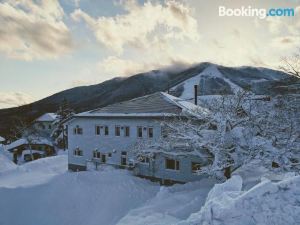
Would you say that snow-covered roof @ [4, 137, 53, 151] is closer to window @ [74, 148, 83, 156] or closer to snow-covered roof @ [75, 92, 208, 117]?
window @ [74, 148, 83, 156]

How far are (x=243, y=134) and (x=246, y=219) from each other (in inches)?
341

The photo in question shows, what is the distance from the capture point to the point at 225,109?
15.8 m

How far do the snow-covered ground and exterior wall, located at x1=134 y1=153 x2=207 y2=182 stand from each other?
1.09 m

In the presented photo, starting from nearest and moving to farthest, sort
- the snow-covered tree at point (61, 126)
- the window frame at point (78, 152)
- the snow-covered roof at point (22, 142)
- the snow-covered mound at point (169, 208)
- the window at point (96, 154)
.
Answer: the snow-covered mound at point (169, 208)
the window at point (96, 154)
the window frame at point (78, 152)
the snow-covered roof at point (22, 142)
the snow-covered tree at point (61, 126)

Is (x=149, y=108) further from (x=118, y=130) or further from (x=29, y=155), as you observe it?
(x=29, y=155)

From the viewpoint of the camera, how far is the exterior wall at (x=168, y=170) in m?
21.0

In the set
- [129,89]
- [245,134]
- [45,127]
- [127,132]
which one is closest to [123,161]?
[127,132]

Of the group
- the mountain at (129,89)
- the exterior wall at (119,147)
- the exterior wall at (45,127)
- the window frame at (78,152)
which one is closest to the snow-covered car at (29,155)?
the exterior wall at (45,127)

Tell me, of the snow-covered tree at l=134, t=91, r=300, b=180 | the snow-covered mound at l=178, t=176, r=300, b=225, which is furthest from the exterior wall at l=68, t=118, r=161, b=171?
the snow-covered mound at l=178, t=176, r=300, b=225

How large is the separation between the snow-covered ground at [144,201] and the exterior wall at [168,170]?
3.57 ft

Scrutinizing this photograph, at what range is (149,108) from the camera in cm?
2325

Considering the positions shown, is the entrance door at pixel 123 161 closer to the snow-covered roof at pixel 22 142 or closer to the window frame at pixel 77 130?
the window frame at pixel 77 130

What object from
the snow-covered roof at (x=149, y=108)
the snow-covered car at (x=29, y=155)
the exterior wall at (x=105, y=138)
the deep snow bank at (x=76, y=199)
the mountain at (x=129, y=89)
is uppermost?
the mountain at (x=129, y=89)

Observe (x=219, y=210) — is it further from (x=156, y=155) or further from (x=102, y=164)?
(x=102, y=164)
